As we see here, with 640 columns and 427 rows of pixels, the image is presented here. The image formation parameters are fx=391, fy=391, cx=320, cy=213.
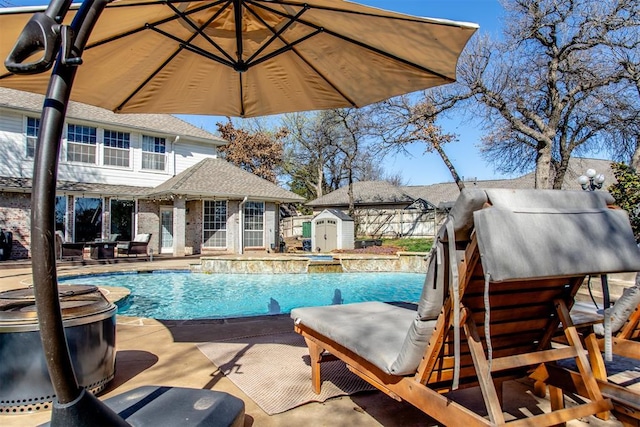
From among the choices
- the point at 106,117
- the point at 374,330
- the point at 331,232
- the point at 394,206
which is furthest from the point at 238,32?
the point at 394,206

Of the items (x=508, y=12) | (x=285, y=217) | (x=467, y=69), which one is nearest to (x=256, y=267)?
(x=467, y=69)

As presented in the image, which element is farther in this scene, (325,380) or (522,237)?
(325,380)

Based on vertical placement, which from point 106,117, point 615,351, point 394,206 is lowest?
point 615,351

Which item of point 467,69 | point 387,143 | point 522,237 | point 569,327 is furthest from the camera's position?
point 387,143

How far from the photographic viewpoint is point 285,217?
3148 centimetres

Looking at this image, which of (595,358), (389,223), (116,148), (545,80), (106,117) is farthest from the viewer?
(389,223)

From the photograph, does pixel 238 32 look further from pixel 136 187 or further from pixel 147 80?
pixel 136 187

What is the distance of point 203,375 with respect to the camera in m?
3.30

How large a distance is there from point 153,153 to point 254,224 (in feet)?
18.4

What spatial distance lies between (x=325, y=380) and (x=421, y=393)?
144 centimetres

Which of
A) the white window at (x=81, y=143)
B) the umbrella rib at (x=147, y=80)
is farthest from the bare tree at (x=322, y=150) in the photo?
the umbrella rib at (x=147, y=80)

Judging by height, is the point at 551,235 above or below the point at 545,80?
below

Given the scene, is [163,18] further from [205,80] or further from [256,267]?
[256,267]

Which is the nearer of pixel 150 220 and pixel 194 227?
→ pixel 150 220
